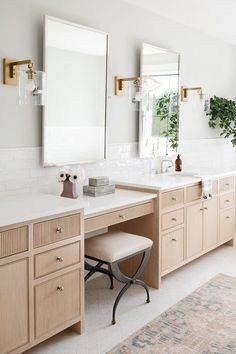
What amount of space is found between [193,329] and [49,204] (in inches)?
52.6

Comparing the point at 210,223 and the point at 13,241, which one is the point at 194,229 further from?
the point at 13,241

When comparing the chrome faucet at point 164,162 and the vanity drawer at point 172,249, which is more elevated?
the chrome faucet at point 164,162

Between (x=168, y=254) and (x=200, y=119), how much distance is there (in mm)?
2109

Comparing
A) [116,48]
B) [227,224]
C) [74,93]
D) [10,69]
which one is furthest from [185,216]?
[10,69]

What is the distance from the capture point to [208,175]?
437 centimetres

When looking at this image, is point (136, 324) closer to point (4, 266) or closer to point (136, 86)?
point (4, 266)

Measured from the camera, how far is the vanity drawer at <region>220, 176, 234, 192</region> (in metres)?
4.61

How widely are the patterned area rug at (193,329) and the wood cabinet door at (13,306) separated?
24.9 inches

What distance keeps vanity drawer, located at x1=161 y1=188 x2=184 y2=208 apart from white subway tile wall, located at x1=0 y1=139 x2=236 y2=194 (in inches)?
22.9

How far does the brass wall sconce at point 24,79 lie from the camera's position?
2983mm

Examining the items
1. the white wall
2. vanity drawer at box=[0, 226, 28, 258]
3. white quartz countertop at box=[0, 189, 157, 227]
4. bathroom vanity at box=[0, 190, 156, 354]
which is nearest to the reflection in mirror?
the white wall

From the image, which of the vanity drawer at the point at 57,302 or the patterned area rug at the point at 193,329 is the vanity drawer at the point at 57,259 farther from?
the patterned area rug at the point at 193,329

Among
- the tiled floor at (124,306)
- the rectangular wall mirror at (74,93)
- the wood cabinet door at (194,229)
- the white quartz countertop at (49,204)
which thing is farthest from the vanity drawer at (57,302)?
the wood cabinet door at (194,229)

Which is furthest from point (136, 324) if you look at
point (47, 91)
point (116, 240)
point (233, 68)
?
point (233, 68)
